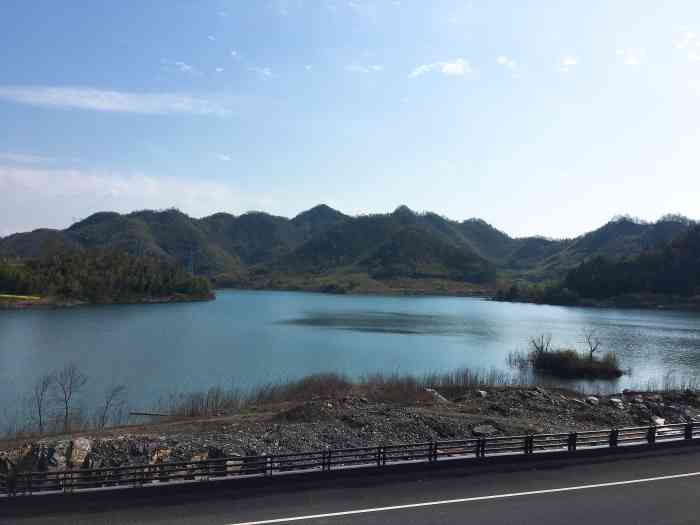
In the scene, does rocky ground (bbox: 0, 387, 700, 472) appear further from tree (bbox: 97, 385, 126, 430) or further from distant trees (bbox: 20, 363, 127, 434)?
tree (bbox: 97, 385, 126, 430)

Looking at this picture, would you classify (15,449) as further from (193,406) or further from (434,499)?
(434,499)

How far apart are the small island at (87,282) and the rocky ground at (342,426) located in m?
126

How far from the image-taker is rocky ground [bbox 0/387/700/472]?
22734mm

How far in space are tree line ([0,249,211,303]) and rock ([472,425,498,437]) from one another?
148517mm

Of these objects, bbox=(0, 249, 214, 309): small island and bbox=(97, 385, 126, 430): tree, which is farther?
bbox=(0, 249, 214, 309): small island

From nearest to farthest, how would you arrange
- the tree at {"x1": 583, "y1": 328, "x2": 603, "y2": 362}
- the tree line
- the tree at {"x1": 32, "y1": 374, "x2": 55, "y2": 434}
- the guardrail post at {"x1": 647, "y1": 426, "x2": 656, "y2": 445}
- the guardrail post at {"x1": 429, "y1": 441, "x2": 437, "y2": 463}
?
1. the guardrail post at {"x1": 429, "y1": 441, "x2": 437, "y2": 463}
2. the guardrail post at {"x1": 647, "y1": 426, "x2": 656, "y2": 445}
3. the tree at {"x1": 32, "y1": 374, "x2": 55, "y2": 434}
4. the tree at {"x1": 583, "y1": 328, "x2": 603, "y2": 362}
5. the tree line

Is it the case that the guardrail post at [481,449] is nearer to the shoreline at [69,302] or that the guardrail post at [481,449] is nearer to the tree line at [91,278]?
the shoreline at [69,302]

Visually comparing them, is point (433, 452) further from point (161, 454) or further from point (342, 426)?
point (161, 454)

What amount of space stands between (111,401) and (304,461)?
27289 mm

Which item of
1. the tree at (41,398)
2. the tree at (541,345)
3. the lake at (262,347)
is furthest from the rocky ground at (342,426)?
the tree at (541,345)

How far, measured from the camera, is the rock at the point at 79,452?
21.7 m

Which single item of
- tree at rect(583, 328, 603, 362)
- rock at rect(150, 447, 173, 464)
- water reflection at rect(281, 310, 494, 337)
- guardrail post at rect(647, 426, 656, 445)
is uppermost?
guardrail post at rect(647, 426, 656, 445)

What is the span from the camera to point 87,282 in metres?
162

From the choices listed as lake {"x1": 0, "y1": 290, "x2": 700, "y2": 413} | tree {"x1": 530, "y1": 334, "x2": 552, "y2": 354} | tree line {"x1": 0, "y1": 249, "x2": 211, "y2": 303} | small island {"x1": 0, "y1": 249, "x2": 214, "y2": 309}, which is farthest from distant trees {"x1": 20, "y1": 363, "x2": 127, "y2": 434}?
tree line {"x1": 0, "y1": 249, "x2": 211, "y2": 303}
